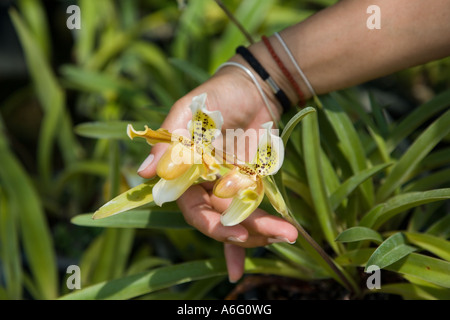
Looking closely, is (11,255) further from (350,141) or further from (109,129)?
(350,141)

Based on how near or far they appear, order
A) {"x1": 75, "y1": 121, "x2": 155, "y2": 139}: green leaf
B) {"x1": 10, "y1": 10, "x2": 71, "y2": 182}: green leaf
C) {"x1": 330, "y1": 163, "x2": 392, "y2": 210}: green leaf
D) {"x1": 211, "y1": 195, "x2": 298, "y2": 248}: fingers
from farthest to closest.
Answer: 1. {"x1": 10, "y1": 10, "x2": 71, "y2": 182}: green leaf
2. {"x1": 75, "y1": 121, "x2": 155, "y2": 139}: green leaf
3. {"x1": 330, "y1": 163, "x2": 392, "y2": 210}: green leaf
4. {"x1": 211, "y1": 195, "x2": 298, "y2": 248}: fingers

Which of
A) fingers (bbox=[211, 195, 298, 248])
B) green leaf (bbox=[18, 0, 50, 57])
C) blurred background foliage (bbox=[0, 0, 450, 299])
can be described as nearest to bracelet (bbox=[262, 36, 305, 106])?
blurred background foliage (bbox=[0, 0, 450, 299])

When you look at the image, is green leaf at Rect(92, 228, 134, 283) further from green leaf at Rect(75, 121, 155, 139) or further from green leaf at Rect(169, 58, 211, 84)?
green leaf at Rect(169, 58, 211, 84)

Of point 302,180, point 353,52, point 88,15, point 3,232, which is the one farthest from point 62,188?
point 353,52

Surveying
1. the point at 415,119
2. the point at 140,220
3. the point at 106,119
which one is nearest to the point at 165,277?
the point at 140,220

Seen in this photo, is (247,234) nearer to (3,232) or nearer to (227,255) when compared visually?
(227,255)

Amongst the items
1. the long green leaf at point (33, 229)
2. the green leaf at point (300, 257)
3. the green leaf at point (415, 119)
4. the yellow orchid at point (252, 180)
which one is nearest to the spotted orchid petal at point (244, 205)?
the yellow orchid at point (252, 180)

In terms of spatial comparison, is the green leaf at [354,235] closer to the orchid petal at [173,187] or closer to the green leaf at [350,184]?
the green leaf at [350,184]
